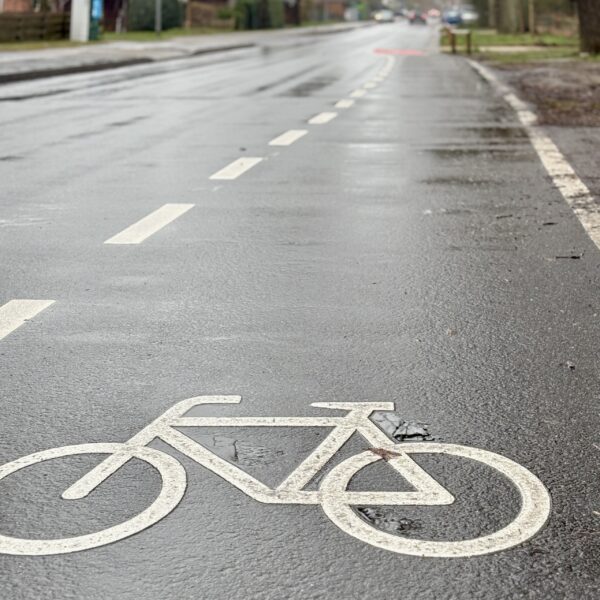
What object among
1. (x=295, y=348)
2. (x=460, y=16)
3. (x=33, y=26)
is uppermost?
(x=460, y=16)

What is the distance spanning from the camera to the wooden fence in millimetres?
41375

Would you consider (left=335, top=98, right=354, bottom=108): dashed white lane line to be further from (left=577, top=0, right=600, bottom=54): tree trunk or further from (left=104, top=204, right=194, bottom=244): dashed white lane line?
(left=577, top=0, right=600, bottom=54): tree trunk

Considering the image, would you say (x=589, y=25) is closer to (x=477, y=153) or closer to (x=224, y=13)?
(x=477, y=153)

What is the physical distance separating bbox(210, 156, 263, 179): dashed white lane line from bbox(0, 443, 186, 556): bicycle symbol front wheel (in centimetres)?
657

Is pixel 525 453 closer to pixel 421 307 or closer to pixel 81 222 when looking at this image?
pixel 421 307

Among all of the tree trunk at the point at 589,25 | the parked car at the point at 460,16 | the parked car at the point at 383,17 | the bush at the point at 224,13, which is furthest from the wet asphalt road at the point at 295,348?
the parked car at the point at 383,17

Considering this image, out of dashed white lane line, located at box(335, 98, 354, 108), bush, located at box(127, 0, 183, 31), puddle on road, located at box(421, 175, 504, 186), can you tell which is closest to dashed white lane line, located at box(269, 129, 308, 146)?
puddle on road, located at box(421, 175, 504, 186)

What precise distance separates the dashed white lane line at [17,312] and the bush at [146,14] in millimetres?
53893

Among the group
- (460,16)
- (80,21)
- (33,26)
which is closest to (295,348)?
(33,26)

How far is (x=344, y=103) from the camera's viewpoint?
1878cm

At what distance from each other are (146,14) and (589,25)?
31254 millimetres

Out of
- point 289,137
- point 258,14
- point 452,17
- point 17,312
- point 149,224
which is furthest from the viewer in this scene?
point 452,17

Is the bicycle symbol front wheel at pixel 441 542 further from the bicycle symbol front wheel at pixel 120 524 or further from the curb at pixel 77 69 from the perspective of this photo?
the curb at pixel 77 69

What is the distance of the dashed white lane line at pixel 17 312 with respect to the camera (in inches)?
208
